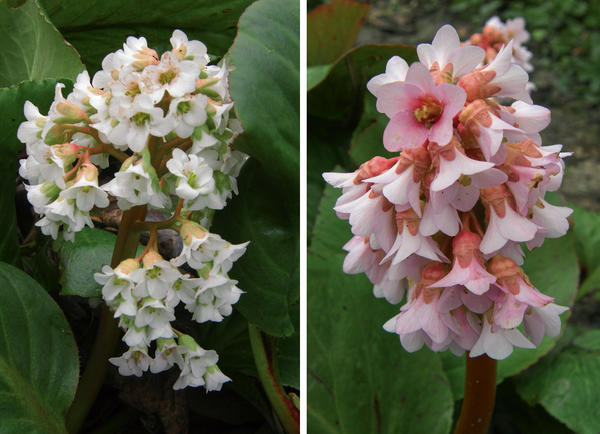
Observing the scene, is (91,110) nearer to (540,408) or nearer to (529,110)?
(529,110)

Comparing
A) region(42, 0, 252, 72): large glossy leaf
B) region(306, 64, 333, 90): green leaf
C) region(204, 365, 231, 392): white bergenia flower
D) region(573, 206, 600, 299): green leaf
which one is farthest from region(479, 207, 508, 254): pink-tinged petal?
A: region(573, 206, 600, 299): green leaf

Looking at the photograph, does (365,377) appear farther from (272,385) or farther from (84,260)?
(84,260)

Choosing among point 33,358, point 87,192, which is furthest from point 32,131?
point 33,358

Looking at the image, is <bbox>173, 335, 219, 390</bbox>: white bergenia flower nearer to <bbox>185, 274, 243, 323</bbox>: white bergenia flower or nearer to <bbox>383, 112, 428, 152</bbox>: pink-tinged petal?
<bbox>185, 274, 243, 323</bbox>: white bergenia flower

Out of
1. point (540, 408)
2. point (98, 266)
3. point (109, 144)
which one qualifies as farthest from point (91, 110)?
point (540, 408)

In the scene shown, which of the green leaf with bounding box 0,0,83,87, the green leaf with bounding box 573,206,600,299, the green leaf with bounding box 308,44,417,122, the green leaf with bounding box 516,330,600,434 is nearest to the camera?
the green leaf with bounding box 0,0,83,87

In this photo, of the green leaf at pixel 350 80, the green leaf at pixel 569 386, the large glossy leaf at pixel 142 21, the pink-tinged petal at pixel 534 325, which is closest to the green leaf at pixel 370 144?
the green leaf at pixel 350 80

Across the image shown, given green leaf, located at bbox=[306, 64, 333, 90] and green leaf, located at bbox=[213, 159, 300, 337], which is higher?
green leaf, located at bbox=[213, 159, 300, 337]
